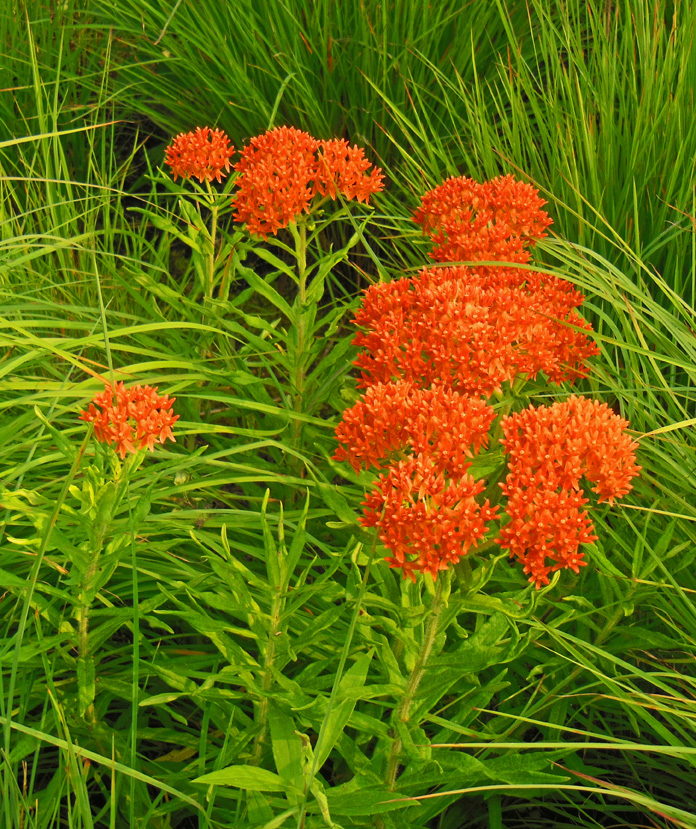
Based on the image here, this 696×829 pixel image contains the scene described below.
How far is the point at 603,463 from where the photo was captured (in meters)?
1.29

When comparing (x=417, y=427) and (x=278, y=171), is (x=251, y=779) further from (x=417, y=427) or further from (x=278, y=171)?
(x=278, y=171)

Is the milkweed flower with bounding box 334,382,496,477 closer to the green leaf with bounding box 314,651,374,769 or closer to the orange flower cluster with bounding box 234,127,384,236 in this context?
the green leaf with bounding box 314,651,374,769

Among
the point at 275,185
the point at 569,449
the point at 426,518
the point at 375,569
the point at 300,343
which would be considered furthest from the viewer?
the point at 300,343

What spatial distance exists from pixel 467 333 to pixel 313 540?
0.51m

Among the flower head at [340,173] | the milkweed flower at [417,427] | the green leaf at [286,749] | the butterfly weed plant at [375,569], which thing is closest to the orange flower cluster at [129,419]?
the butterfly weed plant at [375,569]

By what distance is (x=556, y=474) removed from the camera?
1.27 meters

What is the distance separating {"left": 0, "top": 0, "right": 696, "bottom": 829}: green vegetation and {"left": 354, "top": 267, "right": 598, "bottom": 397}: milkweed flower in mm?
149

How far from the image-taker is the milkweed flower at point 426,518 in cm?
115

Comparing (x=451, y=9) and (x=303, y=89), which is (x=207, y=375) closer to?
(x=303, y=89)

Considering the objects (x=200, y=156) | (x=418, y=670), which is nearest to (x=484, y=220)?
(x=200, y=156)

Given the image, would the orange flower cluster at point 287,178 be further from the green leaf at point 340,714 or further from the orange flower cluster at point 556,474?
the green leaf at point 340,714

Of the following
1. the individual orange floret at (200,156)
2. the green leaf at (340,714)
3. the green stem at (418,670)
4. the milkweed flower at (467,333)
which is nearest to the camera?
the green leaf at (340,714)

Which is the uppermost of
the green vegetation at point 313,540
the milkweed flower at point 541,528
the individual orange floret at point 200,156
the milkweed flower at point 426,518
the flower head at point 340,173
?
the individual orange floret at point 200,156

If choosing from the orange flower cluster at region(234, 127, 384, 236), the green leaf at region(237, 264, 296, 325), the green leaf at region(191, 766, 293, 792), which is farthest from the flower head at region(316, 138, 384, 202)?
the green leaf at region(191, 766, 293, 792)
